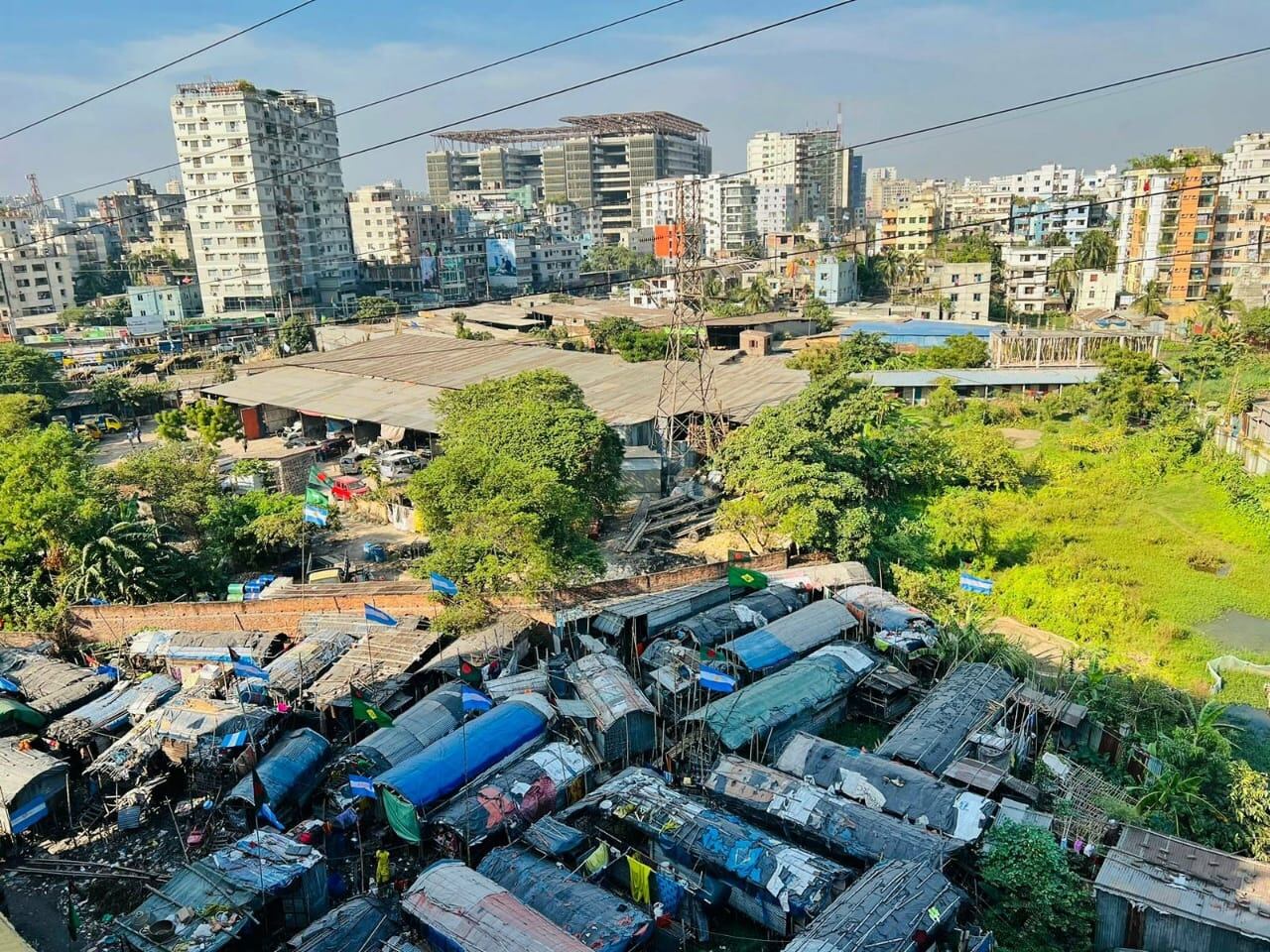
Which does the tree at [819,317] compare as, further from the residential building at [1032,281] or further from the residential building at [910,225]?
the residential building at [910,225]

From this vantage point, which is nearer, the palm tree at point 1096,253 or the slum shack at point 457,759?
the slum shack at point 457,759

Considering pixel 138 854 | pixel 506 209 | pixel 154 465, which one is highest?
pixel 506 209

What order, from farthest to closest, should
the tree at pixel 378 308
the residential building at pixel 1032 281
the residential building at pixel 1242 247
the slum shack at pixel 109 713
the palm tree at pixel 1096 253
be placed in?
the tree at pixel 378 308 → the residential building at pixel 1032 281 → the palm tree at pixel 1096 253 → the residential building at pixel 1242 247 → the slum shack at pixel 109 713

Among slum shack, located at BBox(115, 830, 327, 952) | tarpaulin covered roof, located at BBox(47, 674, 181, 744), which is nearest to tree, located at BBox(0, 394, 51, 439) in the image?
tarpaulin covered roof, located at BBox(47, 674, 181, 744)

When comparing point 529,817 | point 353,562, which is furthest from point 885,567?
point 353,562

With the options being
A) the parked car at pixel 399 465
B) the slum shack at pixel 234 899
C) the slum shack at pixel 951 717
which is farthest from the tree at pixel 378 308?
the slum shack at pixel 234 899

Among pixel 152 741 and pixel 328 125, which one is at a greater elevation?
pixel 328 125

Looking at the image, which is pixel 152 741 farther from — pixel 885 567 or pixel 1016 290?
pixel 1016 290
